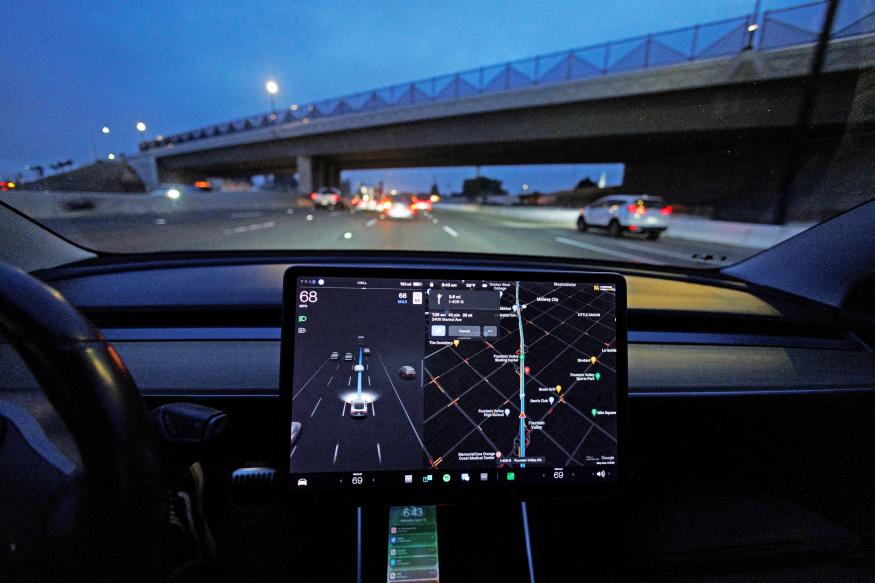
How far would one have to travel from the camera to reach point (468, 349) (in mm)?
1738

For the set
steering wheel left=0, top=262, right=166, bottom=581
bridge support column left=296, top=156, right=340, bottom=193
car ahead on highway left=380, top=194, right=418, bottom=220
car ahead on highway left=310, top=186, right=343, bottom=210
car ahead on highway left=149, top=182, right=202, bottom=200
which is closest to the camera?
steering wheel left=0, top=262, right=166, bottom=581

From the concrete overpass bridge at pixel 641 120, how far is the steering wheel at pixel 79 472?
3.39 meters

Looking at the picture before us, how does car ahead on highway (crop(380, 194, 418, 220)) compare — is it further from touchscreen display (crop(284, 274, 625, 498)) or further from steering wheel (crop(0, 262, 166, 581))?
steering wheel (crop(0, 262, 166, 581))

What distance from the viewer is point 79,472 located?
1.03m

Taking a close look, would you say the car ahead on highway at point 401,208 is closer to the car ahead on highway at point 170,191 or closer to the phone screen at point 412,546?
the car ahead on highway at point 170,191

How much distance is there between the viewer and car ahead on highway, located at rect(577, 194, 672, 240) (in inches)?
538

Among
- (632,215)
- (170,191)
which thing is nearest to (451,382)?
(632,215)

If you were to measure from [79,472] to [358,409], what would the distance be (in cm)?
81

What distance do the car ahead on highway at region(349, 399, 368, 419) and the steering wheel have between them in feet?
2.15

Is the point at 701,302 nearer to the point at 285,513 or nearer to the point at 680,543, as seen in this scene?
the point at 680,543

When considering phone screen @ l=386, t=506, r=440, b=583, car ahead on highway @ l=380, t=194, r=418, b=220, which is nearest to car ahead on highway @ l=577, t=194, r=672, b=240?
car ahead on highway @ l=380, t=194, r=418, b=220

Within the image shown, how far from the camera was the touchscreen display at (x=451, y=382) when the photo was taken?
1.63 meters

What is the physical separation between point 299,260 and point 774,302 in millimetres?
3177

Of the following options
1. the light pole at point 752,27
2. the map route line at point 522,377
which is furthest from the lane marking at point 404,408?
the light pole at point 752,27
